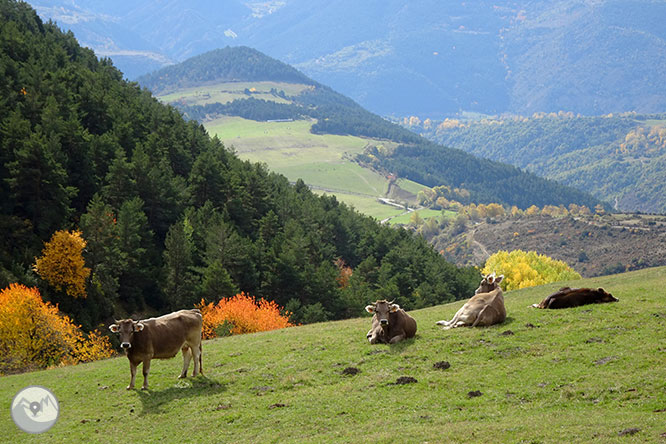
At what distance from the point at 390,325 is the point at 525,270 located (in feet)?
376

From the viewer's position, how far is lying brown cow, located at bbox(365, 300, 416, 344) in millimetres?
27008

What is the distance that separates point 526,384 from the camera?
65.5 ft

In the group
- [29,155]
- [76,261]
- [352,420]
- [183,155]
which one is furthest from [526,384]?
[183,155]

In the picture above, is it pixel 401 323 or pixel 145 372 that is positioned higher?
pixel 401 323

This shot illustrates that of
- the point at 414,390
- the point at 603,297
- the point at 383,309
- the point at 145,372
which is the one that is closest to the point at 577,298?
the point at 603,297

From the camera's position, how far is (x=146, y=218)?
82562 millimetres

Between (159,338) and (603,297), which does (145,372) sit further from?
(603,297)

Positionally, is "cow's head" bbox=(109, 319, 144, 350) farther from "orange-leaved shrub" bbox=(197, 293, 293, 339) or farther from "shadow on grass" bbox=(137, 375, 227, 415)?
"orange-leaved shrub" bbox=(197, 293, 293, 339)

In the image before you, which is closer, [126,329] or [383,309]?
[126,329]

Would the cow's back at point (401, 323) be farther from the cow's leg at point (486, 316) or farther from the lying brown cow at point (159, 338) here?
the lying brown cow at point (159, 338)

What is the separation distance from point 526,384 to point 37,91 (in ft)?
325

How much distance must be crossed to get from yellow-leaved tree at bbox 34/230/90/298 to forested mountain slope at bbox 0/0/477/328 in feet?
3.30

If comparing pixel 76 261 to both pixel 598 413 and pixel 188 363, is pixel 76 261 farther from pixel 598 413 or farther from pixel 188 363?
pixel 598 413

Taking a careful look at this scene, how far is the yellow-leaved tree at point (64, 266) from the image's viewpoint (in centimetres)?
6303
